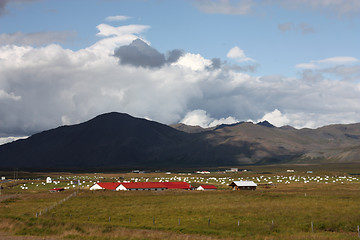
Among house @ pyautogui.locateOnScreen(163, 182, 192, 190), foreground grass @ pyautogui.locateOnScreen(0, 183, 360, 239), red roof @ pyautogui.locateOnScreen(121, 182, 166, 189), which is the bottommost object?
foreground grass @ pyautogui.locateOnScreen(0, 183, 360, 239)

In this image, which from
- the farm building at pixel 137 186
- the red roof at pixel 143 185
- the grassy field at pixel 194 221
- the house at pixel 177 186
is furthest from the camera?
the house at pixel 177 186

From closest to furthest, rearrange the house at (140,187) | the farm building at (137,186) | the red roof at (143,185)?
the house at (140,187) < the farm building at (137,186) < the red roof at (143,185)

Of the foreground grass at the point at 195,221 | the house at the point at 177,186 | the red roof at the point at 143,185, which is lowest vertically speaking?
the foreground grass at the point at 195,221

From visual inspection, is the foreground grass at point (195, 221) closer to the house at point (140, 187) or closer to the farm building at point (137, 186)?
the house at point (140, 187)

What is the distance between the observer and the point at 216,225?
48.4 metres

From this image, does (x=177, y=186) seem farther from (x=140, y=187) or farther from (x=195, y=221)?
(x=195, y=221)

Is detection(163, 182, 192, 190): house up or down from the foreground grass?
up

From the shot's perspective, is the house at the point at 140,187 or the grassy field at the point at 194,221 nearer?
the grassy field at the point at 194,221

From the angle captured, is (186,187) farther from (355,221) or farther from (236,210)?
(355,221)

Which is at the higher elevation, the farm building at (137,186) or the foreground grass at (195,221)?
the farm building at (137,186)

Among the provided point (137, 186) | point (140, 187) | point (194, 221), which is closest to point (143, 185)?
point (137, 186)

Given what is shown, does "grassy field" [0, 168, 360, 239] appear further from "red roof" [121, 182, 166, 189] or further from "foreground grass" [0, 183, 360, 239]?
"red roof" [121, 182, 166, 189]

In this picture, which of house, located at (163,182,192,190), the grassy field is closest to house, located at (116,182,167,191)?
house, located at (163,182,192,190)

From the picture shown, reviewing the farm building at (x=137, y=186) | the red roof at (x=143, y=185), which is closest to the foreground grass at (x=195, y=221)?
the farm building at (x=137, y=186)
